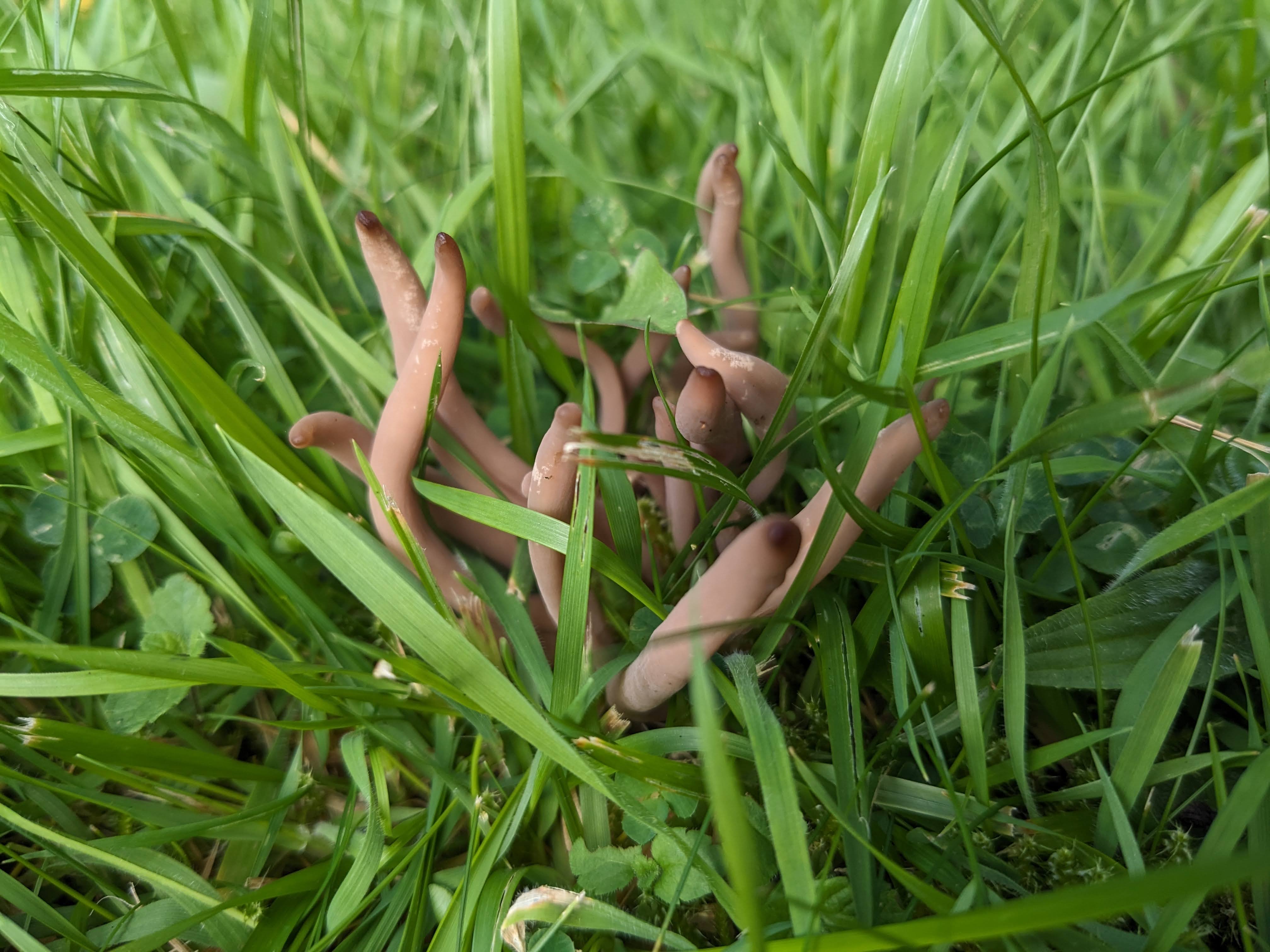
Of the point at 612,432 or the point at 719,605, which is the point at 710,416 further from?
the point at 612,432

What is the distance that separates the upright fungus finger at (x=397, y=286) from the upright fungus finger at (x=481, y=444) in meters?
0.07

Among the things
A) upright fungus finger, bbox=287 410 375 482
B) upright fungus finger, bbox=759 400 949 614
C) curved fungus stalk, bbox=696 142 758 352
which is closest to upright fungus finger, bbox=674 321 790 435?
upright fungus finger, bbox=759 400 949 614

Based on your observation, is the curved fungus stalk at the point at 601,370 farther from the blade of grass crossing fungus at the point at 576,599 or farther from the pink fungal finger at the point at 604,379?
the blade of grass crossing fungus at the point at 576,599

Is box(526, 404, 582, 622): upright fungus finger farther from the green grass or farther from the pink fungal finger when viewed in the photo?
the pink fungal finger

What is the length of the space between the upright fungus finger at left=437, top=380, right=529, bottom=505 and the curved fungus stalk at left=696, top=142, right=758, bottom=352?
1.12ft

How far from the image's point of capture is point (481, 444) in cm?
95

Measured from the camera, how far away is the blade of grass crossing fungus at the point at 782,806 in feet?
2.00

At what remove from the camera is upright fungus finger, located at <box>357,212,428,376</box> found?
804 mm

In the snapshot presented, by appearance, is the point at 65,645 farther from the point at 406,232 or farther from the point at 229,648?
the point at 406,232

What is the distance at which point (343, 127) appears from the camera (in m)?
1.72

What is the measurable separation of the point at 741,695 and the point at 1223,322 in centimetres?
115

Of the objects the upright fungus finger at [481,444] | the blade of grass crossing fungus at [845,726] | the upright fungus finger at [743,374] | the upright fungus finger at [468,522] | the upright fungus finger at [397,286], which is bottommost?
the blade of grass crossing fungus at [845,726]

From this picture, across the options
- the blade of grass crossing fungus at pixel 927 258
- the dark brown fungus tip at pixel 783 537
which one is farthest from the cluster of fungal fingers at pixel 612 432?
the blade of grass crossing fungus at pixel 927 258

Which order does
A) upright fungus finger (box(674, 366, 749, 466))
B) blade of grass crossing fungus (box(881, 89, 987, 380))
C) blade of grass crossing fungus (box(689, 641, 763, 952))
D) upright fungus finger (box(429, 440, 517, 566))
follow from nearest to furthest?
blade of grass crossing fungus (box(689, 641, 763, 952))
upright fungus finger (box(674, 366, 749, 466))
blade of grass crossing fungus (box(881, 89, 987, 380))
upright fungus finger (box(429, 440, 517, 566))
